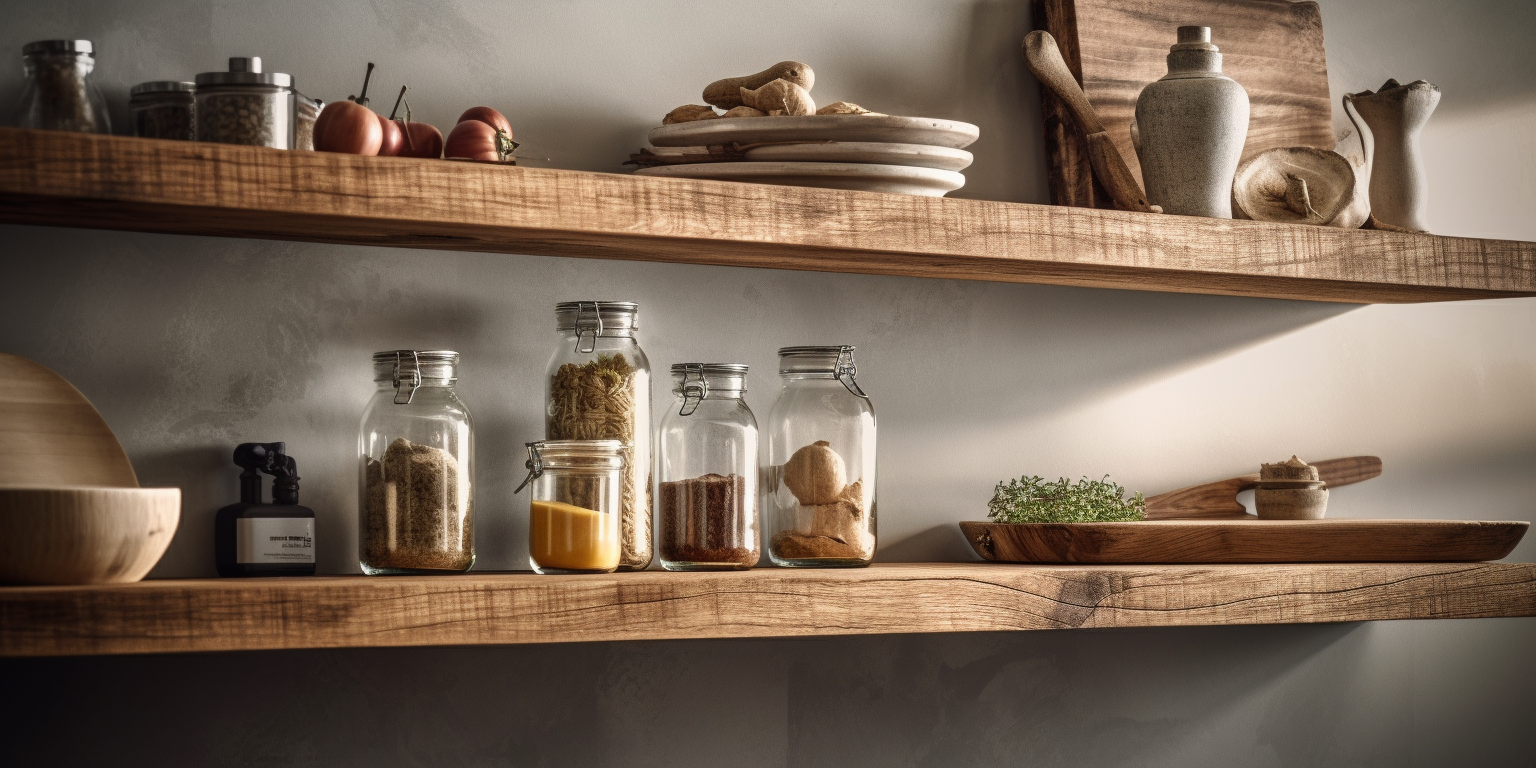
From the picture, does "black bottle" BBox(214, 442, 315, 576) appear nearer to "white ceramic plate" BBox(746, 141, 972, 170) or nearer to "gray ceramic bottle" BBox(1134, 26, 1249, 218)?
"white ceramic plate" BBox(746, 141, 972, 170)

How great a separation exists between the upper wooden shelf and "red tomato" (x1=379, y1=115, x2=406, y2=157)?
71 millimetres

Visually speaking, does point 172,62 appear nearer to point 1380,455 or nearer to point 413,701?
point 413,701

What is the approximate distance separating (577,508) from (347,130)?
0.39 metres

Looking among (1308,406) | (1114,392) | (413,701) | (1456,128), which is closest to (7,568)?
(413,701)

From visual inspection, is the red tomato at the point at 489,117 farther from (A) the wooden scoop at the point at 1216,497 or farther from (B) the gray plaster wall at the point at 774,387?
(A) the wooden scoop at the point at 1216,497

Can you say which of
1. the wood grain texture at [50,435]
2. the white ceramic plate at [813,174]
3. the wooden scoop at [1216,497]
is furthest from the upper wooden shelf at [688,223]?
the wooden scoop at [1216,497]

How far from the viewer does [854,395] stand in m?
1.37

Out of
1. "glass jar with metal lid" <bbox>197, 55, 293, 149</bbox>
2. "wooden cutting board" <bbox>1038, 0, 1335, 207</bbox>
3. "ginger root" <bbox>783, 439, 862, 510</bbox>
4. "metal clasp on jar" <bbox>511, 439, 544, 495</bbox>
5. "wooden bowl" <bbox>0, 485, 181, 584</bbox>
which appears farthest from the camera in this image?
"wooden cutting board" <bbox>1038, 0, 1335, 207</bbox>

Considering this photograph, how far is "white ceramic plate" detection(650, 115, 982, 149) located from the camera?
49.0 inches

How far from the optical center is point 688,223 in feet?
3.79

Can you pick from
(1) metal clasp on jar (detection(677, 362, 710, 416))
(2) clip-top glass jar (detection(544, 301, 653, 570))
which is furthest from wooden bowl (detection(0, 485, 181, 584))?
(1) metal clasp on jar (detection(677, 362, 710, 416))

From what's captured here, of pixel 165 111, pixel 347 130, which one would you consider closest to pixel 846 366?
pixel 347 130

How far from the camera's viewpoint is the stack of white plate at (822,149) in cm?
125

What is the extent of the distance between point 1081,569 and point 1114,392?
39cm
